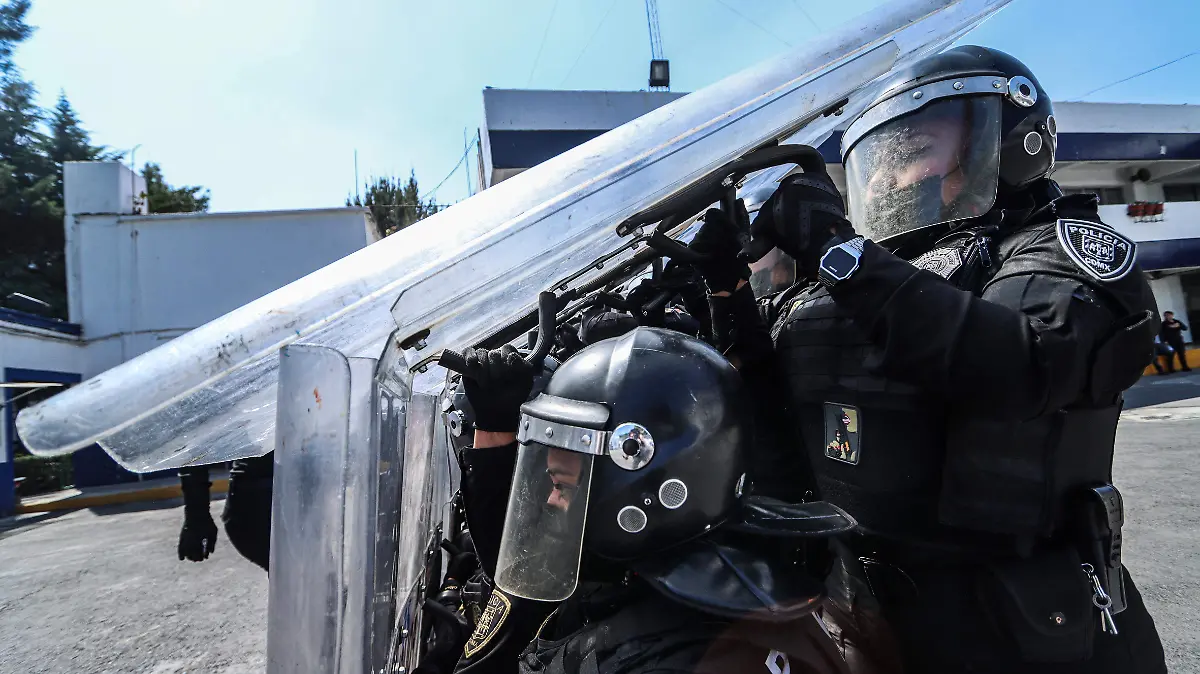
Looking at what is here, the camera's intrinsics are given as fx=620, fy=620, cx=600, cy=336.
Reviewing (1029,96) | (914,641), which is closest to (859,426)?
(914,641)

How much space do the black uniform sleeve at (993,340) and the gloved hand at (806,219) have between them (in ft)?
0.58

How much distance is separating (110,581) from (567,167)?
6.64m

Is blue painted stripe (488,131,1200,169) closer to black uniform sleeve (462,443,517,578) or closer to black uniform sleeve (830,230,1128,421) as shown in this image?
black uniform sleeve (462,443,517,578)

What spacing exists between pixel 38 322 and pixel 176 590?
779 cm

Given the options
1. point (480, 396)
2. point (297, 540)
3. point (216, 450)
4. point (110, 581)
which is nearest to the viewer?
point (297, 540)

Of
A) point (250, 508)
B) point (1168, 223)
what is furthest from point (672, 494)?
point (1168, 223)

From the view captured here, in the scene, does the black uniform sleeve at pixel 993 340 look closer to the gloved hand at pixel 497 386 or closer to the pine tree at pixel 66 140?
the gloved hand at pixel 497 386

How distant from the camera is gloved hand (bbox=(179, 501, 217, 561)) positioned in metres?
3.83

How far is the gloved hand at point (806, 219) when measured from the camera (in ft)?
4.73

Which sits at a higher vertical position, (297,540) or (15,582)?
(297,540)

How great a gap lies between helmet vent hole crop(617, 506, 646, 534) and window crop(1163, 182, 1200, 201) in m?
24.7

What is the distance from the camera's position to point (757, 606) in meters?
1.05

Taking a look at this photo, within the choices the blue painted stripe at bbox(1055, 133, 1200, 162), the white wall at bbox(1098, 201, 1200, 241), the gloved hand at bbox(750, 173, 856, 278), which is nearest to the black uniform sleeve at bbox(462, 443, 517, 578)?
the gloved hand at bbox(750, 173, 856, 278)

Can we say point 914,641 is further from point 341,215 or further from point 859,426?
point 341,215
